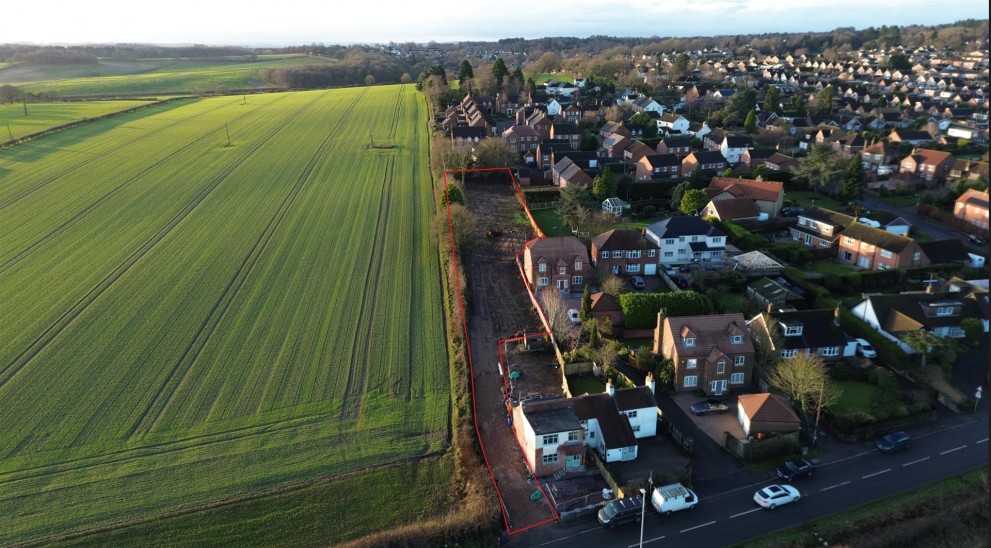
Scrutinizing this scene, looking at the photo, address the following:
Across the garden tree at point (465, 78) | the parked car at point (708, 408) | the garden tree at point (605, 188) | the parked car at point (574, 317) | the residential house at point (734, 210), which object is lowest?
the parked car at point (708, 408)

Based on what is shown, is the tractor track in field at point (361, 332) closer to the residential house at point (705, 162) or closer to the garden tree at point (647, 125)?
the residential house at point (705, 162)

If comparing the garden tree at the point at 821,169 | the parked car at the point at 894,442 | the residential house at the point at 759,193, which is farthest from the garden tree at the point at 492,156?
the parked car at the point at 894,442

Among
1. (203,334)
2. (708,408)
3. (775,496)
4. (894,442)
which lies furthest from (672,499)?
(203,334)

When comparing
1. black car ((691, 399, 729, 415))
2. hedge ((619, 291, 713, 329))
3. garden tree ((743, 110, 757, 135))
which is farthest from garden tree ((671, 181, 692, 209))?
garden tree ((743, 110, 757, 135))

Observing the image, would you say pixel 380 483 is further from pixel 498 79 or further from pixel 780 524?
pixel 498 79

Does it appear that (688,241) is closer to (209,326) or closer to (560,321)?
(560,321)

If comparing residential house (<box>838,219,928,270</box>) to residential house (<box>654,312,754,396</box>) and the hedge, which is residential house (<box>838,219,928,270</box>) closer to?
the hedge

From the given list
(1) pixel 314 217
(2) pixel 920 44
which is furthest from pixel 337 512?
(2) pixel 920 44
